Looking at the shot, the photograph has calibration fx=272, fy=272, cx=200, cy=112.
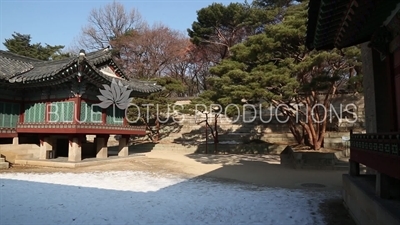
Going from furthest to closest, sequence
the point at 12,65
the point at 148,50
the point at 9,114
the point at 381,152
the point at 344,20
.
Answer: the point at 148,50
the point at 12,65
the point at 9,114
the point at 344,20
the point at 381,152

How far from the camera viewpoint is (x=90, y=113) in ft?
45.9

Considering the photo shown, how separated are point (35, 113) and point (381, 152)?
51.1 feet

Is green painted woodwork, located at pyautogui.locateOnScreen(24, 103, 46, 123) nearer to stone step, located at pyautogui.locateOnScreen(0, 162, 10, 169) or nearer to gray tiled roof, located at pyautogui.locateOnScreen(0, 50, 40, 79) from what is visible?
gray tiled roof, located at pyautogui.locateOnScreen(0, 50, 40, 79)

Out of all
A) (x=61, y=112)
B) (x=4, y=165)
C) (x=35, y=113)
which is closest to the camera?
(x=4, y=165)

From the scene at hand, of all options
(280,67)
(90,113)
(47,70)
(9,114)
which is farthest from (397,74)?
(9,114)

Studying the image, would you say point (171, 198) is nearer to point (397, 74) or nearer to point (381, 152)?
point (381, 152)

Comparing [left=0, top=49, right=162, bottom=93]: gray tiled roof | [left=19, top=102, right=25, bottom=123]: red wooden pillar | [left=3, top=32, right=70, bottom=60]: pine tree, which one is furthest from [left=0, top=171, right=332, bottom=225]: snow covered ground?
[left=3, top=32, right=70, bottom=60]: pine tree

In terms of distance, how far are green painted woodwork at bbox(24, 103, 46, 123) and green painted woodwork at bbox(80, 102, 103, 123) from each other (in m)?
2.41

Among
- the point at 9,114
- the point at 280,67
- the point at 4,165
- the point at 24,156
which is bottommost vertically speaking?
the point at 4,165

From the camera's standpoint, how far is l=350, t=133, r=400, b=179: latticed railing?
328 cm

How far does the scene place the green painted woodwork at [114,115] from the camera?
1529 centimetres

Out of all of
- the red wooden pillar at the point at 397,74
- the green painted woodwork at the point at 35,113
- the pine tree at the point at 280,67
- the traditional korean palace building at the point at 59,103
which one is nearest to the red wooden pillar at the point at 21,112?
the traditional korean palace building at the point at 59,103

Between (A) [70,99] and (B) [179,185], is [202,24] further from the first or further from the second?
(B) [179,185]

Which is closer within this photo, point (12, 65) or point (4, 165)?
point (4, 165)
